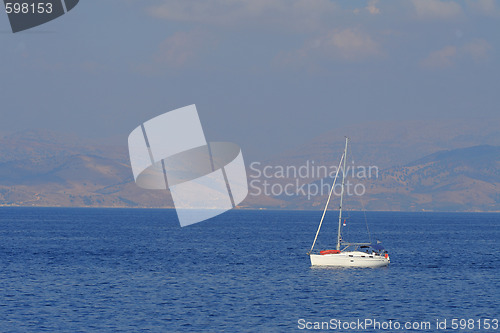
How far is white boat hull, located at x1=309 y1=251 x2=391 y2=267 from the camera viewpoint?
109 meters

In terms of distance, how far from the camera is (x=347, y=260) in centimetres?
11006

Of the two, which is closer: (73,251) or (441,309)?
(441,309)

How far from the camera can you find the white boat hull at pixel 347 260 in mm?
108562

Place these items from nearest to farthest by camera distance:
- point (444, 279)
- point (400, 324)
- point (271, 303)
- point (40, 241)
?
1. point (400, 324)
2. point (271, 303)
3. point (444, 279)
4. point (40, 241)

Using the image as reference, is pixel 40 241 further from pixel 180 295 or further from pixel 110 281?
pixel 180 295

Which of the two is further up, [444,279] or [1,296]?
[1,296]

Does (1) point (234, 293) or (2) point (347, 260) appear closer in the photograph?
(1) point (234, 293)

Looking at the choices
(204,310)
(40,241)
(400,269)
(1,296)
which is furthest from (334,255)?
(40,241)

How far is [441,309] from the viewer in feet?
248

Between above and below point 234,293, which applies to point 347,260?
below

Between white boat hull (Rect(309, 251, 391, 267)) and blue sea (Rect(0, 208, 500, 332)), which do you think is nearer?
blue sea (Rect(0, 208, 500, 332))

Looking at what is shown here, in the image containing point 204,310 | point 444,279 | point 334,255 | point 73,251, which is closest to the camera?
point 204,310

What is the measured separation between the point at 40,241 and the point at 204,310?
106 meters

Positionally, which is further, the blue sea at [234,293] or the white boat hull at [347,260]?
the white boat hull at [347,260]
